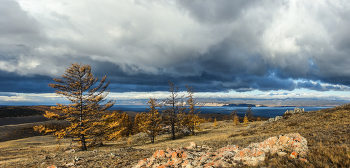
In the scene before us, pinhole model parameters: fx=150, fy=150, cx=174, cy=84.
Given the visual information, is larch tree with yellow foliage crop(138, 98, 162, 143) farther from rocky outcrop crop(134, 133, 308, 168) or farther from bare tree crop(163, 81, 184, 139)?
rocky outcrop crop(134, 133, 308, 168)

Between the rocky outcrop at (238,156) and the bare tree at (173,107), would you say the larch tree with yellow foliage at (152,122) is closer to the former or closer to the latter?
the bare tree at (173,107)

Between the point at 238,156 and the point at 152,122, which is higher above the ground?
the point at 238,156

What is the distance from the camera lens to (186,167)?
724cm

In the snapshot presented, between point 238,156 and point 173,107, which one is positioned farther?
point 173,107

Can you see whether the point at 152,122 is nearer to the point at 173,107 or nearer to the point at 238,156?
the point at 173,107

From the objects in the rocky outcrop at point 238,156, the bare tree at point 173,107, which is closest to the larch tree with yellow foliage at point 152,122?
the bare tree at point 173,107

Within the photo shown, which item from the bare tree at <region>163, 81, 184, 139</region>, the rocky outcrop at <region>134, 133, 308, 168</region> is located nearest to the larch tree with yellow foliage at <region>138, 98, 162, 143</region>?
the bare tree at <region>163, 81, 184, 139</region>

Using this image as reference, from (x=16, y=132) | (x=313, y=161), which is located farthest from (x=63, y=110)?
(x=16, y=132)

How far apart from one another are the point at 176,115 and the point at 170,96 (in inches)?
164

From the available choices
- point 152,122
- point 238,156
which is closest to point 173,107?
point 152,122

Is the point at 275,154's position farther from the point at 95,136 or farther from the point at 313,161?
the point at 95,136

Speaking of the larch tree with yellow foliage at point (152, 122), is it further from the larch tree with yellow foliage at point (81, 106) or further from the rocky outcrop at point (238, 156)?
the rocky outcrop at point (238, 156)

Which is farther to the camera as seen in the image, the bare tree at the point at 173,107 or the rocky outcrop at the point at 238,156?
the bare tree at the point at 173,107

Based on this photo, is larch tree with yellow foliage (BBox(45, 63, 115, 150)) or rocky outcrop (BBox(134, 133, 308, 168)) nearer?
rocky outcrop (BBox(134, 133, 308, 168))
